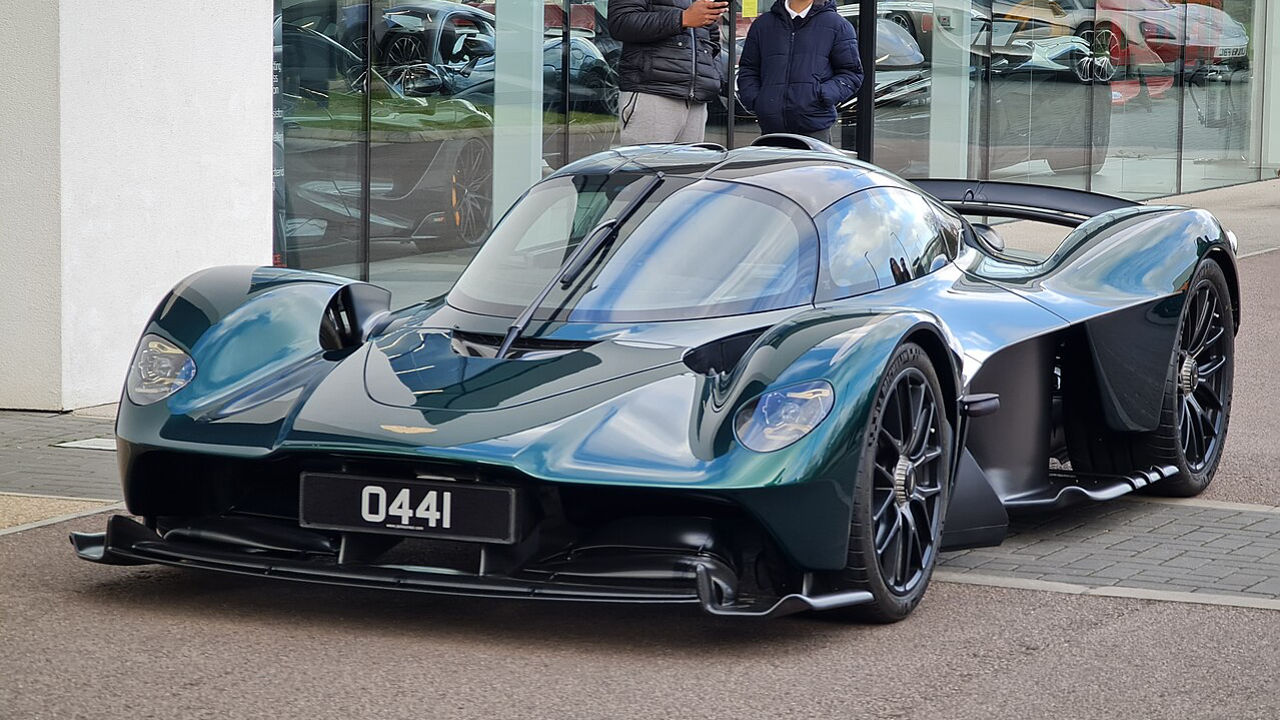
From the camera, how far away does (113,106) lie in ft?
28.6

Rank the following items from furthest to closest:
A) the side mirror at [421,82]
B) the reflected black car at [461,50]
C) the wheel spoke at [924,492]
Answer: the side mirror at [421,82], the reflected black car at [461,50], the wheel spoke at [924,492]

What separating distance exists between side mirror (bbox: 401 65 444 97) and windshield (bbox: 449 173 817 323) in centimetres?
555

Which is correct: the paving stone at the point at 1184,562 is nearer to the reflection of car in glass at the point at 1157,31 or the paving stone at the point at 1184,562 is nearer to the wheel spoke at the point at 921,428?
the wheel spoke at the point at 921,428

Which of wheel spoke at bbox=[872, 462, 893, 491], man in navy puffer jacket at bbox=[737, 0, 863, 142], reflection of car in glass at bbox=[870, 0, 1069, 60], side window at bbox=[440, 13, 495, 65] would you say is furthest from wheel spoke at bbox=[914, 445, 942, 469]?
reflection of car in glass at bbox=[870, 0, 1069, 60]

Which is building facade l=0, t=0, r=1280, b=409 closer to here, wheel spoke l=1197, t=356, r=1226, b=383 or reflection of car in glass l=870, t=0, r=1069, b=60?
reflection of car in glass l=870, t=0, r=1069, b=60

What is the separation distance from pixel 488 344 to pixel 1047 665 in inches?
70.3

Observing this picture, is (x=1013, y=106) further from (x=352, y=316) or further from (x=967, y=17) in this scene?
(x=352, y=316)

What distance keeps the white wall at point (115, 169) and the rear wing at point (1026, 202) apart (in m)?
3.67

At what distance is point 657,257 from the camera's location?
5.51 meters

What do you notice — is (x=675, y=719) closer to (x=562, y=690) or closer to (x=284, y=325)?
(x=562, y=690)

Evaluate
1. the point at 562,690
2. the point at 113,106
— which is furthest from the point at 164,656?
the point at 113,106

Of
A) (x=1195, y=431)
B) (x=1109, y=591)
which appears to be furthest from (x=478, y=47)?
(x=1109, y=591)

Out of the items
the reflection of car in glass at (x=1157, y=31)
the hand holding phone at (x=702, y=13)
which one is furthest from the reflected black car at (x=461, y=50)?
the reflection of car in glass at (x=1157, y=31)

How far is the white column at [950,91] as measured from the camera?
56.4 feet
